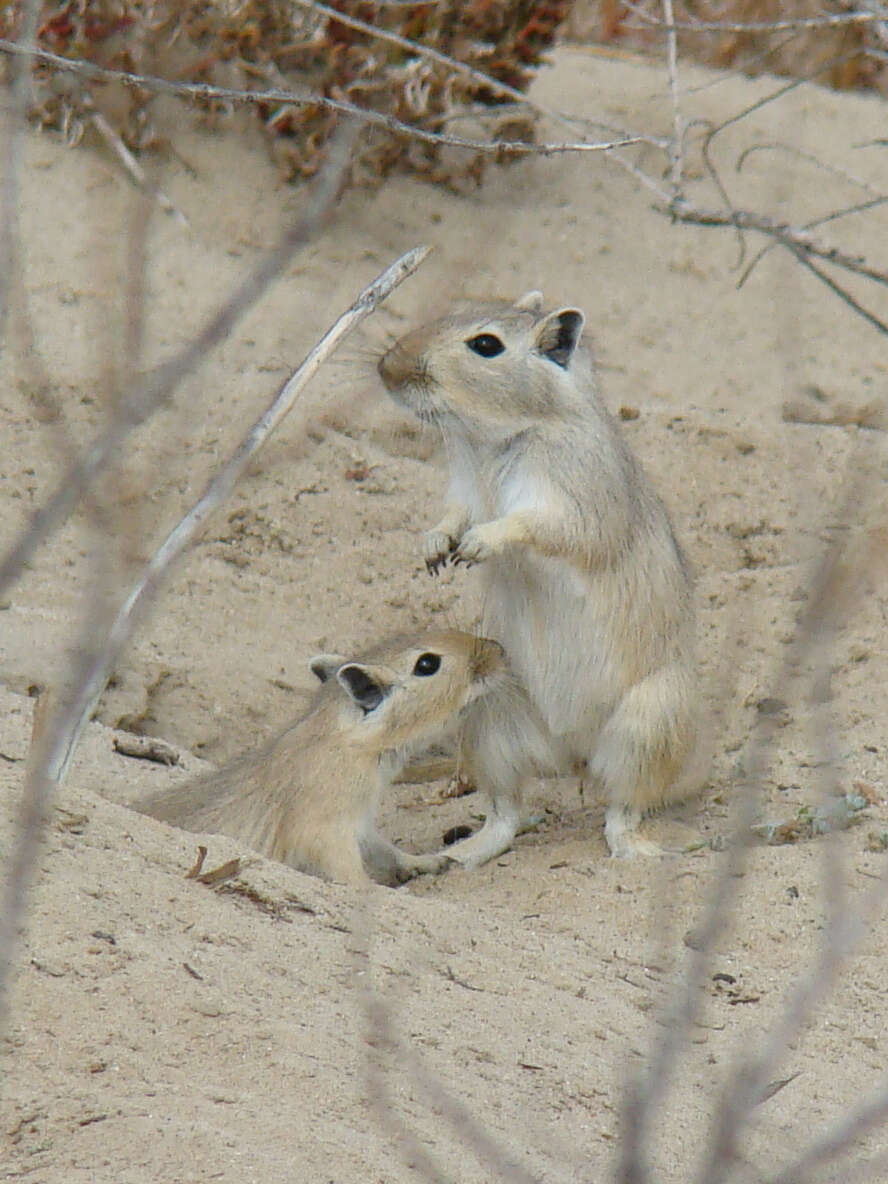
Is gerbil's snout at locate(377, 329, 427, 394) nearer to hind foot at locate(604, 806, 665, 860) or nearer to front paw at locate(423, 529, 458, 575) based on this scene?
front paw at locate(423, 529, 458, 575)

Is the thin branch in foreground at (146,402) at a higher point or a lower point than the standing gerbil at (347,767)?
higher

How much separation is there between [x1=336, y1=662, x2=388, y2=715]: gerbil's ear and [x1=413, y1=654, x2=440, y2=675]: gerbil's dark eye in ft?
0.37

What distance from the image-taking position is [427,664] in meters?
5.18

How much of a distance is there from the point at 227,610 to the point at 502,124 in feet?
10.7

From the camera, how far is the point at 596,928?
14.5 feet

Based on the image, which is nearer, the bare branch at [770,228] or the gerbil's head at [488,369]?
the bare branch at [770,228]

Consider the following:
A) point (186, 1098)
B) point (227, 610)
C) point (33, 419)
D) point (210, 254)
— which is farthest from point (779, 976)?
point (210, 254)

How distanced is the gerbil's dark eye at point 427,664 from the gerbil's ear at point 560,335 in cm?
94

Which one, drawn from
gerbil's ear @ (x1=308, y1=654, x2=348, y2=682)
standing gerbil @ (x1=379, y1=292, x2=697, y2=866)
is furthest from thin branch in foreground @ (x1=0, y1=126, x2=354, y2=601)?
gerbil's ear @ (x1=308, y1=654, x2=348, y2=682)

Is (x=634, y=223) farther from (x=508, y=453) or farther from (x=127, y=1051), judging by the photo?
(x=127, y=1051)

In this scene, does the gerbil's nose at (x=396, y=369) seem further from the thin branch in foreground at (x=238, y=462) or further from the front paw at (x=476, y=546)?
the thin branch in foreground at (x=238, y=462)

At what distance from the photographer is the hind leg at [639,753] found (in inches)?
203

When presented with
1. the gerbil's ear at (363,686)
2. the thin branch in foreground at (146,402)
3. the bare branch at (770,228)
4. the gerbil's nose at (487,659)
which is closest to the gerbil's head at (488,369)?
the bare branch at (770,228)

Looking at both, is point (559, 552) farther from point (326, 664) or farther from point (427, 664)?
point (326, 664)
